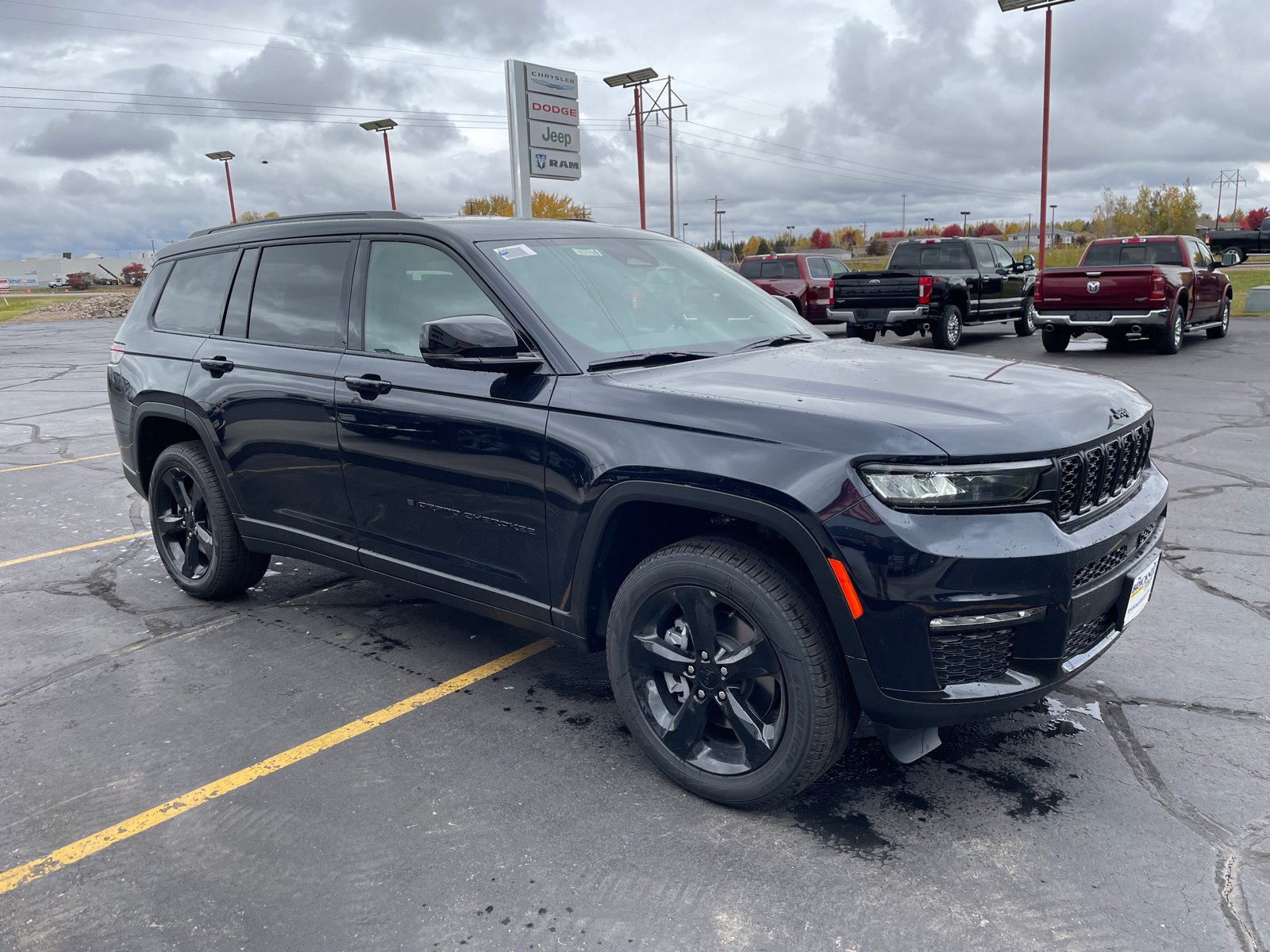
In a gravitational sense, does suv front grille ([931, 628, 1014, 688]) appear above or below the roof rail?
below

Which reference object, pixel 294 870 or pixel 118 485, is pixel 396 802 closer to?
pixel 294 870

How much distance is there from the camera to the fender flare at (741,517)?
259 cm

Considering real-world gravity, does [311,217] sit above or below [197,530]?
above

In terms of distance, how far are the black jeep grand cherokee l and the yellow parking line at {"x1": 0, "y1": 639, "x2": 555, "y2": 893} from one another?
1.50 ft

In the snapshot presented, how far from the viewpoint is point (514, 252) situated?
360 centimetres

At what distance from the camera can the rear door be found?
13.1ft

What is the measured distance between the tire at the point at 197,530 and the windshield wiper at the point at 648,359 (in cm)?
244

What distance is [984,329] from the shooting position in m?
23.1

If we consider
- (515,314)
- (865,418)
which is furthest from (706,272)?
(865,418)

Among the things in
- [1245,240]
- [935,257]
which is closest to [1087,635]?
[935,257]

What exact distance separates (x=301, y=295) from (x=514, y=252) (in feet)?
3.90

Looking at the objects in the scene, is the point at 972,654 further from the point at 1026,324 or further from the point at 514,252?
the point at 1026,324

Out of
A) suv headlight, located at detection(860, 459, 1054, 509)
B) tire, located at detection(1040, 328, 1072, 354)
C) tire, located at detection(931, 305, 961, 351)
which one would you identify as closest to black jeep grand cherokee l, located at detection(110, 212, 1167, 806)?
suv headlight, located at detection(860, 459, 1054, 509)

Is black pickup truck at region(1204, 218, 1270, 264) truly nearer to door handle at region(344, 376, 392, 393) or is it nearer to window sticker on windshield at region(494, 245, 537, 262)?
window sticker on windshield at region(494, 245, 537, 262)
